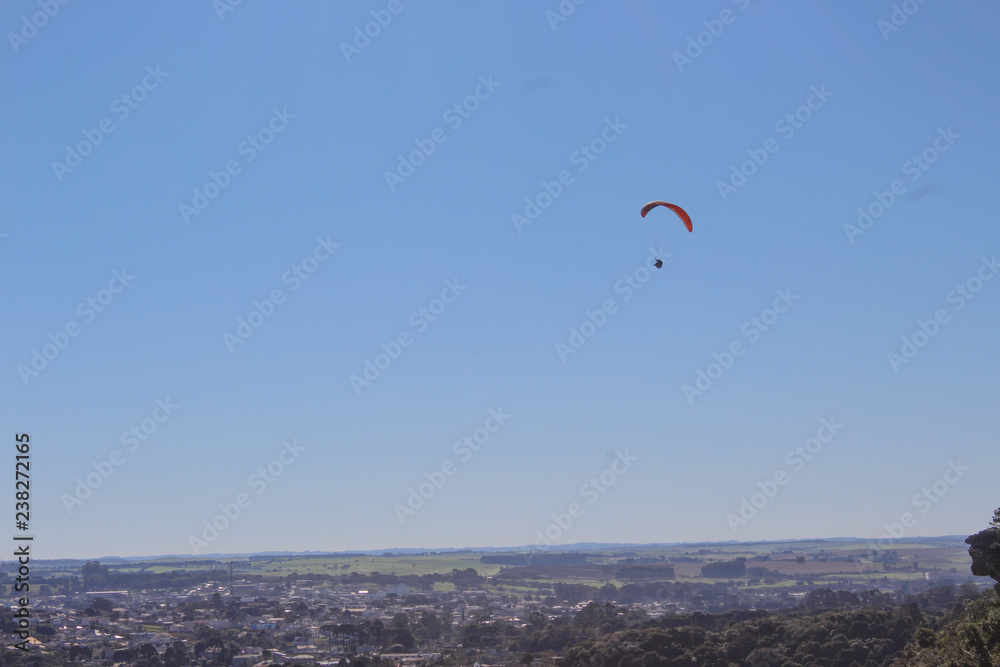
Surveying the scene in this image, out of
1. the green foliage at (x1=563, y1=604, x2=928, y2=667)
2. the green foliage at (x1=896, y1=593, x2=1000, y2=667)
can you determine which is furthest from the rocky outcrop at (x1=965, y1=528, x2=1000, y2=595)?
the green foliage at (x1=563, y1=604, x2=928, y2=667)

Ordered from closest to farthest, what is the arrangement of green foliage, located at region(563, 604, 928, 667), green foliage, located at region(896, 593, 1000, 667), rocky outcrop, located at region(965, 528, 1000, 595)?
1. green foliage, located at region(896, 593, 1000, 667)
2. rocky outcrop, located at region(965, 528, 1000, 595)
3. green foliage, located at region(563, 604, 928, 667)

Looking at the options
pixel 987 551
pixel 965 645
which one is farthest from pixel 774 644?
pixel 965 645

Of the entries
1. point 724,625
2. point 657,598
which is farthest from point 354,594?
point 724,625

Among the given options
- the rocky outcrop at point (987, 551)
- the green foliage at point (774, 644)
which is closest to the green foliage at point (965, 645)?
the rocky outcrop at point (987, 551)

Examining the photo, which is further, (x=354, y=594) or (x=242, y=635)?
(x=354, y=594)

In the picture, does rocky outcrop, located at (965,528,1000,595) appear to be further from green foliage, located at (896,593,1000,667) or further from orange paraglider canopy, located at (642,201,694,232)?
orange paraglider canopy, located at (642,201,694,232)

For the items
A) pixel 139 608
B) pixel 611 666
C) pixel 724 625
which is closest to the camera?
pixel 611 666

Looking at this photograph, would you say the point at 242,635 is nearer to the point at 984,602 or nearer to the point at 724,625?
the point at 724,625

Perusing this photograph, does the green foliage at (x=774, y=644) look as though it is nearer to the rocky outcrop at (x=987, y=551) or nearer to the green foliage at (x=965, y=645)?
the green foliage at (x=965, y=645)
